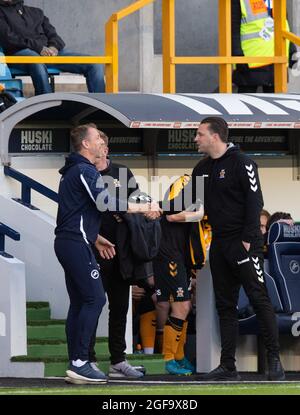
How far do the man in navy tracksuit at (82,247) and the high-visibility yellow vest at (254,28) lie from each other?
6.17m

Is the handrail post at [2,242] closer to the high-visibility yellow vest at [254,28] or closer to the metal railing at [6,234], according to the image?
the metal railing at [6,234]

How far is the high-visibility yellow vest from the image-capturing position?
18.8 metres

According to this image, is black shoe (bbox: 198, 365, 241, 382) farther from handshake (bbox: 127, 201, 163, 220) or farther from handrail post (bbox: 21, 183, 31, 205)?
handrail post (bbox: 21, 183, 31, 205)

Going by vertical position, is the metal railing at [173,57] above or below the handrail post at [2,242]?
Result: above

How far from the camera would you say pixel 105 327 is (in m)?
14.7

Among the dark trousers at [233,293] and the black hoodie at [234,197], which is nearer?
the black hoodie at [234,197]

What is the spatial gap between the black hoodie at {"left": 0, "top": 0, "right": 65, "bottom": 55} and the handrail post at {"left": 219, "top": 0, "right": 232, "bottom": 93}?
1.76 m

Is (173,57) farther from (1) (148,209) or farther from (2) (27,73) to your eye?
(1) (148,209)

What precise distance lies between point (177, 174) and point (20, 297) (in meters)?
3.88

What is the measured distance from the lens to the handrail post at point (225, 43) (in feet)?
58.1

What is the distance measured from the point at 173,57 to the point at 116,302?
15.0ft

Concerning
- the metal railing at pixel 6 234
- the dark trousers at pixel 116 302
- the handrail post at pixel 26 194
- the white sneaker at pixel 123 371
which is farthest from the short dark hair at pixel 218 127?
the handrail post at pixel 26 194

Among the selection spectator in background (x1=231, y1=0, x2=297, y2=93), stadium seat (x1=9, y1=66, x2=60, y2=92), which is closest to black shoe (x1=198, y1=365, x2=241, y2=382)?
stadium seat (x1=9, y1=66, x2=60, y2=92)
